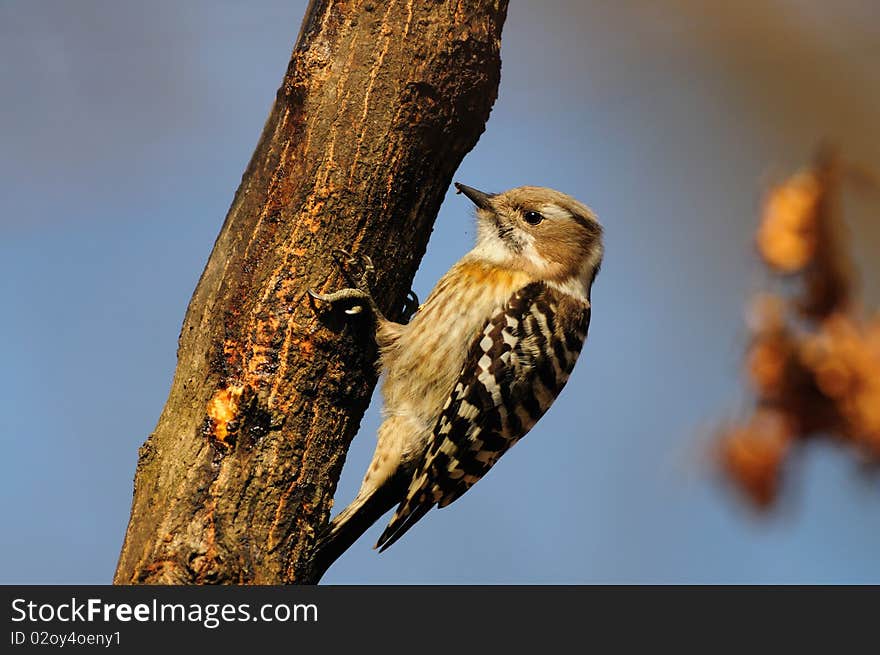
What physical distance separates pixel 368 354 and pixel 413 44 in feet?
3.66

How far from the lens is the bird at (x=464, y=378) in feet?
12.5

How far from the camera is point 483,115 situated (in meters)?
3.24

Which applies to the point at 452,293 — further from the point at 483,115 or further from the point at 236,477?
the point at 236,477

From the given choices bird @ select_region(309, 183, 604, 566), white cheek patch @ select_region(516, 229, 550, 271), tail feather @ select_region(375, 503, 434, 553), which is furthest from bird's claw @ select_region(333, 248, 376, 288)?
white cheek patch @ select_region(516, 229, 550, 271)

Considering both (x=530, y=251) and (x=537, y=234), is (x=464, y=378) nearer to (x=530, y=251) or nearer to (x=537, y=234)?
(x=530, y=251)

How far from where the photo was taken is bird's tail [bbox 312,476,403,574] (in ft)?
10.5

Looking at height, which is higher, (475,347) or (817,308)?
(475,347)

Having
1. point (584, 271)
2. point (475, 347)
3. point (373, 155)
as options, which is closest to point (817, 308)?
point (373, 155)

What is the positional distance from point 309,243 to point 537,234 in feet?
5.31

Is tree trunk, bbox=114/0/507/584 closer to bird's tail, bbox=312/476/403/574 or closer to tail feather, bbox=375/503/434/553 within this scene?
bird's tail, bbox=312/476/403/574

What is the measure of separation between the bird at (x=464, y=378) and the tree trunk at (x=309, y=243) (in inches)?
19.3

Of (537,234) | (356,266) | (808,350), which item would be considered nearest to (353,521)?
(356,266)

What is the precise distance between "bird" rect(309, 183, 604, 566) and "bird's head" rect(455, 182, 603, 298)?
3cm
